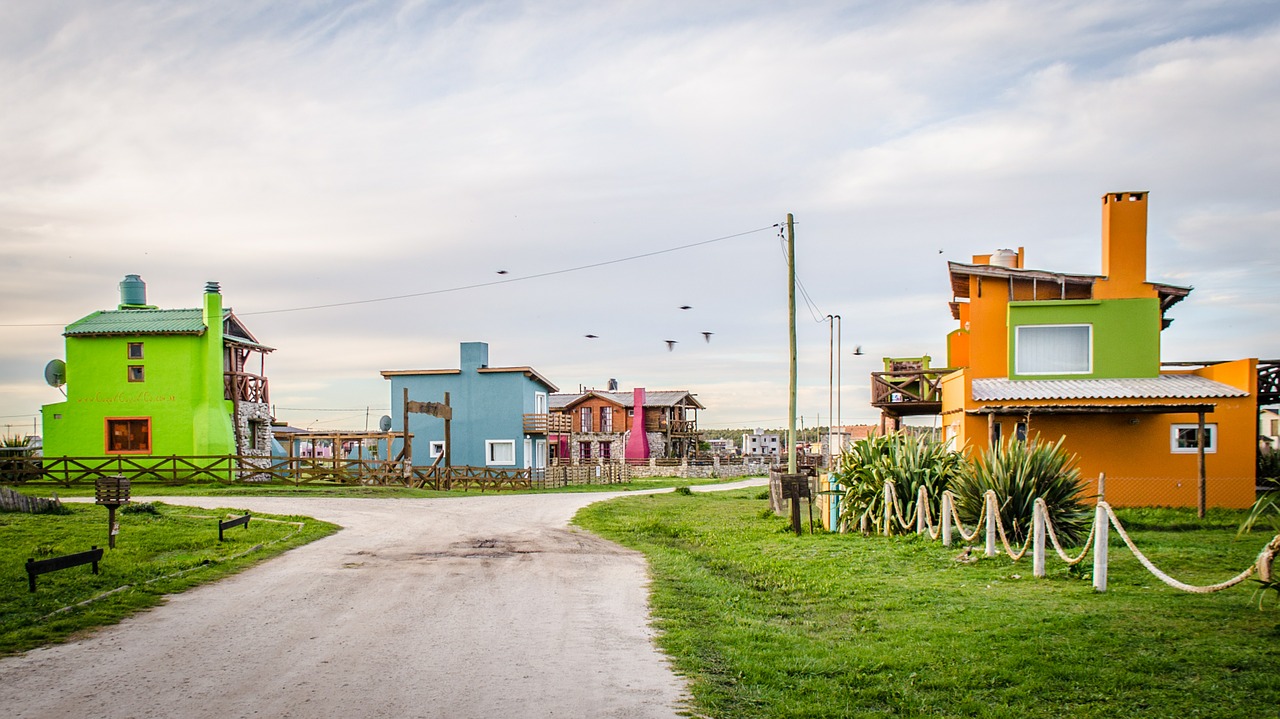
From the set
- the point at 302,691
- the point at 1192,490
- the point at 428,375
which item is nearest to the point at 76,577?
the point at 302,691

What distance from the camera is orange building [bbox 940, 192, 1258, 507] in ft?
77.6

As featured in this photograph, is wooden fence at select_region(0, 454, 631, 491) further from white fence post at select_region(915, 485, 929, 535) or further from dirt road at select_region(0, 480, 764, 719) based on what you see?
white fence post at select_region(915, 485, 929, 535)

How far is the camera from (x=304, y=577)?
43.1 ft

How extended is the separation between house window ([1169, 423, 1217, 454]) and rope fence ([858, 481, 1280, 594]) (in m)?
10.6

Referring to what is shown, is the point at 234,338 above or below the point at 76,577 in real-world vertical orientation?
above

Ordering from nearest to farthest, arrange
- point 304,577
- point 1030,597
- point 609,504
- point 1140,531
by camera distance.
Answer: point 1030,597 → point 304,577 → point 1140,531 → point 609,504

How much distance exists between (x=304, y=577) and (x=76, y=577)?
111 inches

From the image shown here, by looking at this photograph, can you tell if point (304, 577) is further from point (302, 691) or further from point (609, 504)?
point (609, 504)

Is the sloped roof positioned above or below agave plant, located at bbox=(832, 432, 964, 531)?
above

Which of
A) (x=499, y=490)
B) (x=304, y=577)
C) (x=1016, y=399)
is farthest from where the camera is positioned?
(x=499, y=490)

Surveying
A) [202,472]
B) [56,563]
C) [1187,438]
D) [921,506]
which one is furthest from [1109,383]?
[202,472]

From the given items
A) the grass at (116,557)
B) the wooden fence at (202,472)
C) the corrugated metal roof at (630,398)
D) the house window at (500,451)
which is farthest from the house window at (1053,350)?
the corrugated metal roof at (630,398)

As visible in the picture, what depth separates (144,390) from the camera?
3922 centimetres

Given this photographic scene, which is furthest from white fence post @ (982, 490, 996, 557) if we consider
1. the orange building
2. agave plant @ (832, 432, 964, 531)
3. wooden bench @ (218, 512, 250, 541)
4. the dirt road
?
wooden bench @ (218, 512, 250, 541)
